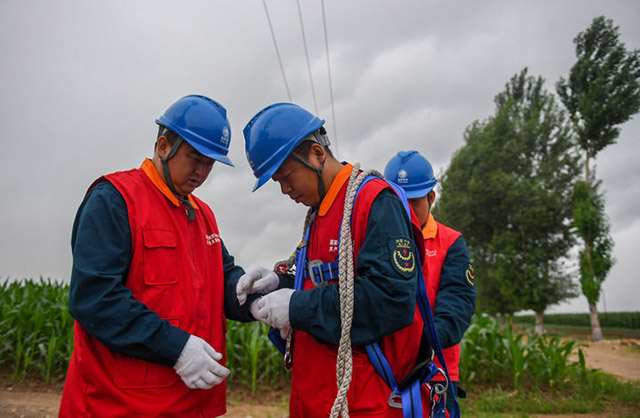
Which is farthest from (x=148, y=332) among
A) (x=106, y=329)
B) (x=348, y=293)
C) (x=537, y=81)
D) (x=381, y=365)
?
(x=537, y=81)

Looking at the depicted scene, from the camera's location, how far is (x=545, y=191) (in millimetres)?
23078

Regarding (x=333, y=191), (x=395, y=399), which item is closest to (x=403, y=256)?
(x=333, y=191)

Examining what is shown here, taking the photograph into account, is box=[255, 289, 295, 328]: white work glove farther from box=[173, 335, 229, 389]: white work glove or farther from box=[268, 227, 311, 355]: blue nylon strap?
box=[173, 335, 229, 389]: white work glove

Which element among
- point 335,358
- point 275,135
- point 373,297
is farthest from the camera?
point 275,135

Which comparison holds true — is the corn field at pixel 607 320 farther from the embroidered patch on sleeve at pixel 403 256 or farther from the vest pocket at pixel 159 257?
the vest pocket at pixel 159 257

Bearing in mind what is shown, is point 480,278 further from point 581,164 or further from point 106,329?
point 106,329

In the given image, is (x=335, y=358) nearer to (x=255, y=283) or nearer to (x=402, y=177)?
(x=255, y=283)

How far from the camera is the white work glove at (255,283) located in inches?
87.4

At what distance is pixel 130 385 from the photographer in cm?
180

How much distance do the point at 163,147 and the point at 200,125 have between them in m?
0.24

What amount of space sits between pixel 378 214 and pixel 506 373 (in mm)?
5767

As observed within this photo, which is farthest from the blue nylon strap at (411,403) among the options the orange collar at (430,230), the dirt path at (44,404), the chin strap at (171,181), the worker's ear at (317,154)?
the dirt path at (44,404)

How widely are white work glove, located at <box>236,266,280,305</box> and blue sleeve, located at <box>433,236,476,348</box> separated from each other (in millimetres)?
987

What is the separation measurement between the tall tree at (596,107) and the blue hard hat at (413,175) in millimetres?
20691
